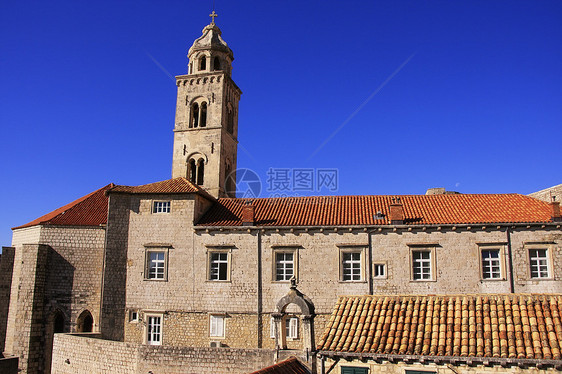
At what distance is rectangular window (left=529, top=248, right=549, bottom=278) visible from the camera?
899 inches

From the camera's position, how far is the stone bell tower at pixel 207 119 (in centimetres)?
3456

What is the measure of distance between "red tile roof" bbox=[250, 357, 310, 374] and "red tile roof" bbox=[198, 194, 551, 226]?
970 cm

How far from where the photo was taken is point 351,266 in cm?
2412

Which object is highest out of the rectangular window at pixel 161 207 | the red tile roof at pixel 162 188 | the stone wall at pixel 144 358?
the red tile roof at pixel 162 188

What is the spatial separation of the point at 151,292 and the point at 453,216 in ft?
52.5

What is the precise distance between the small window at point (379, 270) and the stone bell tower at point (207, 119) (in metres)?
14.0

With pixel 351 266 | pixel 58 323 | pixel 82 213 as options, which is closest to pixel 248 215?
pixel 351 266

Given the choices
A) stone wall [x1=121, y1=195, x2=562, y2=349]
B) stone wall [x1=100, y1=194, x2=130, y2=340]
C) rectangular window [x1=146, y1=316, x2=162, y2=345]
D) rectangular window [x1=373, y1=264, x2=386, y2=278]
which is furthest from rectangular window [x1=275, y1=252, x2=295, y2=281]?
stone wall [x1=100, y1=194, x2=130, y2=340]

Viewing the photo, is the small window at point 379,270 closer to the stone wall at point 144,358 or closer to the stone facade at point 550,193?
the stone wall at point 144,358

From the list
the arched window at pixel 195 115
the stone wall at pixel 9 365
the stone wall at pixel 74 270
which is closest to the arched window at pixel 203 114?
the arched window at pixel 195 115

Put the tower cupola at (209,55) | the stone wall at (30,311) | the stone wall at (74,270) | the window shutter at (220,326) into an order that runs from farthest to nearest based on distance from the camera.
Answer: the tower cupola at (209,55) < the stone wall at (74,270) < the stone wall at (30,311) < the window shutter at (220,326)

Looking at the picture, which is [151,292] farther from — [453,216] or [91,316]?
[453,216]

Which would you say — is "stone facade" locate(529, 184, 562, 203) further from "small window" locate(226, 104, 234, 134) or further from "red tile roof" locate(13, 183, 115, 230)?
"red tile roof" locate(13, 183, 115, 230)

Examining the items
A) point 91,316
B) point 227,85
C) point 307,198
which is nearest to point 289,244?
point 307,198
